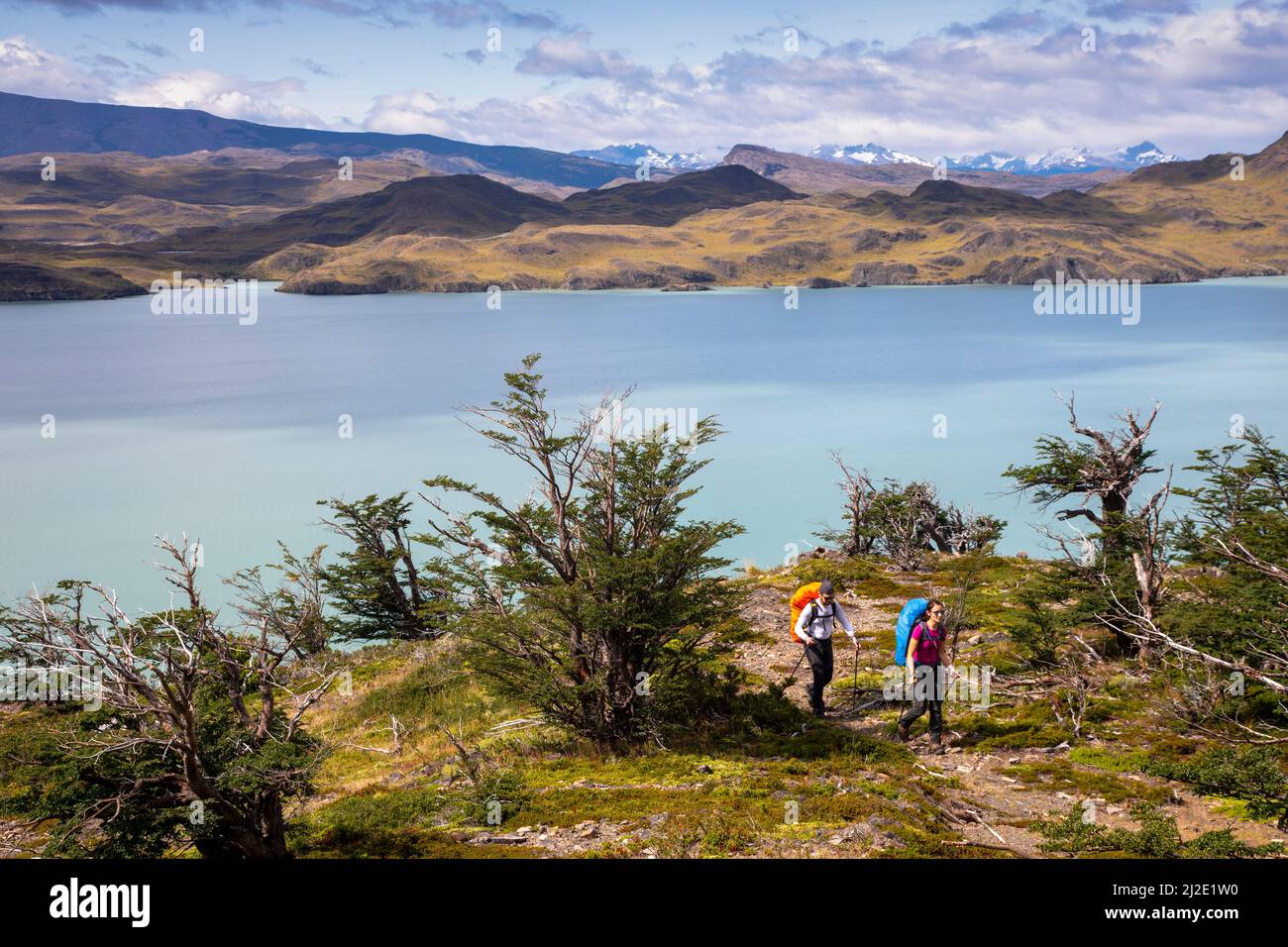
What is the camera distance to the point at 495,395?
79.4 m

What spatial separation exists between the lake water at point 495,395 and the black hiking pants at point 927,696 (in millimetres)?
14764

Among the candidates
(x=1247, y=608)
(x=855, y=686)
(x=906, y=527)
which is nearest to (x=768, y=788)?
(x=855, y=686)

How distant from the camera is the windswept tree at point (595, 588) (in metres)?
13.2

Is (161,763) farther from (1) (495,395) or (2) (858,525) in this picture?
(1) (495,395)

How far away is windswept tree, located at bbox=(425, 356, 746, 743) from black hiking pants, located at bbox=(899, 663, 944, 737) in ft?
9.73

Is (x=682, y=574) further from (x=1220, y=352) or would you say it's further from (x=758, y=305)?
(x=758, y=305)

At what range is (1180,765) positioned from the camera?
36.7 feet

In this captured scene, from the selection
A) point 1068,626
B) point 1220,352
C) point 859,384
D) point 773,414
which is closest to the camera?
point 1068,626

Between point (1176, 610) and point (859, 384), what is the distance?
7692cm

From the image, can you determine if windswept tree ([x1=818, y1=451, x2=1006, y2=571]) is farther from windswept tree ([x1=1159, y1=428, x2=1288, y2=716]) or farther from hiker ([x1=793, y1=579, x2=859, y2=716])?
→ hiker ([x1=793, y1=579, x2=859, y2=716])

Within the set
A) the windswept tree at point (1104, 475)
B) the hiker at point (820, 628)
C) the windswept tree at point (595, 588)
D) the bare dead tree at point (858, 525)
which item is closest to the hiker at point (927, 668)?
the hiker at point (820, 628)

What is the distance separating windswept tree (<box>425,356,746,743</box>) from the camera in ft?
43.2

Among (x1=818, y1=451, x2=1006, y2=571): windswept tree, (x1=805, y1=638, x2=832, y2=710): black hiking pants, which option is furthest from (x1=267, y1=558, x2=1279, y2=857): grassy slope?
(x1=818, y1=451, x2=1006, y2=571): windswept tree

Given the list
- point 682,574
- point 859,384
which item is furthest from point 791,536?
point 859,384
